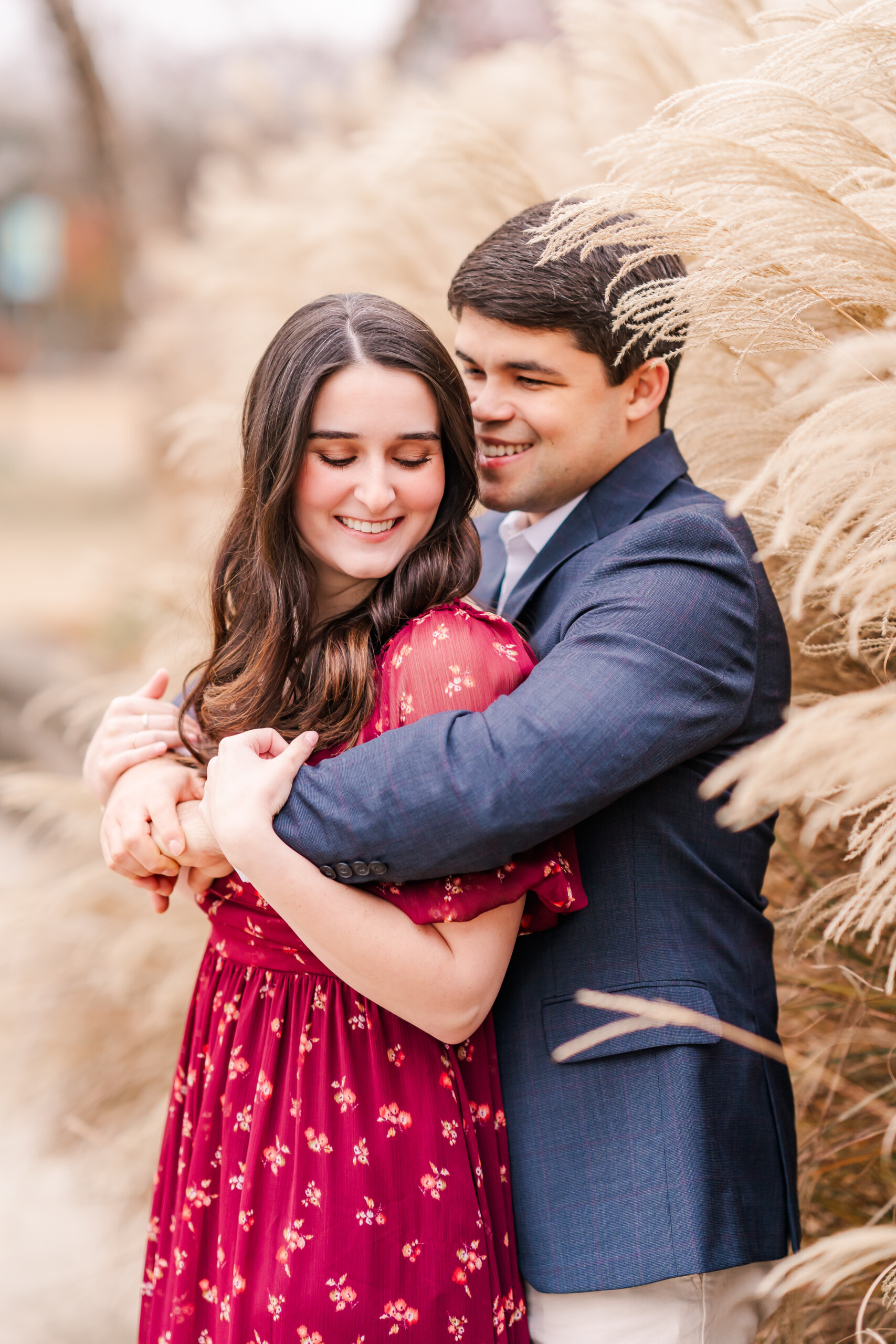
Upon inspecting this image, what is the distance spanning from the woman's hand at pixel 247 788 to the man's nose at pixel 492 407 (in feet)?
2.06

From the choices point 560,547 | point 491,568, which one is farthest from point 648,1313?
point 491,568

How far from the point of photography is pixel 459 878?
4.41ft

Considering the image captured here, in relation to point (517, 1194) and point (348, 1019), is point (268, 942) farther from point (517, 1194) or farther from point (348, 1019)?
point (517, 1194)

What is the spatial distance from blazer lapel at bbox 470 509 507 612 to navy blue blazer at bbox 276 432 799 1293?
0.30 m

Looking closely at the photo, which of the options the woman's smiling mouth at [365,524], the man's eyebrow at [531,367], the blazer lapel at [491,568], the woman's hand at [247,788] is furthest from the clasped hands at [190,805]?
the man's eyebrow at [531,367]

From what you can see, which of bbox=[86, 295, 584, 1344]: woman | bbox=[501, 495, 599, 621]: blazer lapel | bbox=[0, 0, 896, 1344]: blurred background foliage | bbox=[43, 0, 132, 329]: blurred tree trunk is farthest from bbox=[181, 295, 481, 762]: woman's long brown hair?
bbox=[43, 0, 132, 329]: blurred tree trunk

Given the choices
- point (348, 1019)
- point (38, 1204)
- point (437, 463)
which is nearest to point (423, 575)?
point (437, 463)

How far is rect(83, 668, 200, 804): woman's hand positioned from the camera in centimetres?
172

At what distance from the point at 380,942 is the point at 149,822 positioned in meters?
0.43

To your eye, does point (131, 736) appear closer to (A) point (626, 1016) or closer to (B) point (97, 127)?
(A) point (626, 1016)

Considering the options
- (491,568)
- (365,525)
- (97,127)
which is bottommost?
(491,568)

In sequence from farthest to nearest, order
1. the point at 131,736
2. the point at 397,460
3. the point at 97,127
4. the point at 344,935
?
the point at 97,127 → the point at 131,736 → the point at 397,460 → the point at 344,935

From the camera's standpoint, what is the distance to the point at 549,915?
1483mm

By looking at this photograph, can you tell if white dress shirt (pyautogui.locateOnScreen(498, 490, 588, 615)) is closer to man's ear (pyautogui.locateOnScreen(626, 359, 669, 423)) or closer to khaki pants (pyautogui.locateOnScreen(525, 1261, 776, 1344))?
man's ear (pyautogui.locateOnScreen(626, 359, 669, 423))
